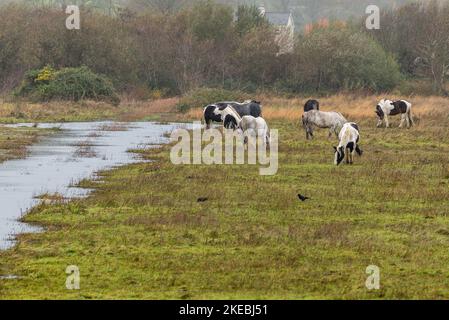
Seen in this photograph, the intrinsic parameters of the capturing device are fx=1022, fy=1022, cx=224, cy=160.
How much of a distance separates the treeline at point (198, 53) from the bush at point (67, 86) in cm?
492

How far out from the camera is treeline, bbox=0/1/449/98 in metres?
66.6

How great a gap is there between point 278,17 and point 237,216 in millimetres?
99575

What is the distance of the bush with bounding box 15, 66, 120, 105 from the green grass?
33625 mm

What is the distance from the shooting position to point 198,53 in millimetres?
70438

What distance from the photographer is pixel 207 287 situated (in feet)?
40.4

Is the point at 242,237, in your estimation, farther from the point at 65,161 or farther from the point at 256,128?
the point at 256,128

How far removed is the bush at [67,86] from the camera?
5853 cm

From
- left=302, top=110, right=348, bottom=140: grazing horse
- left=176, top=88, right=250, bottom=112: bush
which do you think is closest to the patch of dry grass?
left=176, top=88, right=250, bottom=112: bush

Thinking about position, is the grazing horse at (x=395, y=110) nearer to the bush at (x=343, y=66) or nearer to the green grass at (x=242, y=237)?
the green grass at (x=242, y=237)

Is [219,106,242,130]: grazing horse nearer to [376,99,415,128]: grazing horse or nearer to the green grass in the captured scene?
[376,99,415,128]: grazing horse

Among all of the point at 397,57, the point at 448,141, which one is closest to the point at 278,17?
the point at 397,57

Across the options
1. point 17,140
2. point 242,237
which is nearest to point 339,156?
point 242,237

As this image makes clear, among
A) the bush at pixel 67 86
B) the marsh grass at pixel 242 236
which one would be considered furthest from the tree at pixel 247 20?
the marsh grass at pixel 242 236

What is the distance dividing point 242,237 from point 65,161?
1450cm
